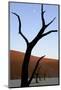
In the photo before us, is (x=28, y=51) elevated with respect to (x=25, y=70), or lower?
elevated

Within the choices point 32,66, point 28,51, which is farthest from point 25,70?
point 28,51

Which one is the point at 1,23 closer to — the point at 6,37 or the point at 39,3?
the point at 6,37

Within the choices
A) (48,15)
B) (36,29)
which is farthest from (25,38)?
(48,15)

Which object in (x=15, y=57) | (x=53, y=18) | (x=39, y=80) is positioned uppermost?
(x=53, y=18)

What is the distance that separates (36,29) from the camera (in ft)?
10.7

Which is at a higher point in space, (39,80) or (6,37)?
(6,37)

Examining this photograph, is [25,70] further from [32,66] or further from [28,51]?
[28,51]

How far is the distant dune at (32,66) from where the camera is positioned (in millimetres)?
3166

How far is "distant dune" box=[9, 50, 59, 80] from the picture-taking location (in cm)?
317

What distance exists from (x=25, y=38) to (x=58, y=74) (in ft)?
1.97

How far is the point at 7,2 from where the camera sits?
316 cm

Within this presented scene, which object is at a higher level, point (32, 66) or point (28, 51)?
point (28, 51)

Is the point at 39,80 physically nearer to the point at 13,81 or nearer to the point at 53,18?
the point at 13,81

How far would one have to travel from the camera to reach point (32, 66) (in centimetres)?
323
